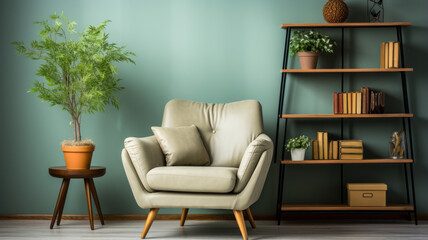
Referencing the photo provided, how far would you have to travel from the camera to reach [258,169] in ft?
10.5

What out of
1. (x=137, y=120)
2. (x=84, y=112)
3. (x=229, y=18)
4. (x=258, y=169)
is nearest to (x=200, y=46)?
(x=229, y=18)

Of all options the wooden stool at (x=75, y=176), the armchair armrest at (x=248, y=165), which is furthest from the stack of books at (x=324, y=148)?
the wooden stool at (x=75, y=176)

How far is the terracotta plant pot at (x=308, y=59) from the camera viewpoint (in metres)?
3.94

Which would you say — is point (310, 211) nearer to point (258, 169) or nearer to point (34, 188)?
point (258, 169)

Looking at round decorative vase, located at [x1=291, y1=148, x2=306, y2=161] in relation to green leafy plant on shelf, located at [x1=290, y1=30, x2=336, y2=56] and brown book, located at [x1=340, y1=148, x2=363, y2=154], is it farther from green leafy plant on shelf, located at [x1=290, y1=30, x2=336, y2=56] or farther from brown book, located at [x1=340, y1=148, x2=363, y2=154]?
green leafy plant on shelf, located at [x1=290, y1=30, x2=336, y2=56]

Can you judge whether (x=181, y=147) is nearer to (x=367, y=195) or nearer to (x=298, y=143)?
(x=298, y=143)

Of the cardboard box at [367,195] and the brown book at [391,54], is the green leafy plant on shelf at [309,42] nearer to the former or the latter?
the brown book at [391,54]

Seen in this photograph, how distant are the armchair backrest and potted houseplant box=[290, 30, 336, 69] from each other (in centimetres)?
55

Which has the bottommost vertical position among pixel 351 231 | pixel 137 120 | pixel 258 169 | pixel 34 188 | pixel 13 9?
pixel 351 231

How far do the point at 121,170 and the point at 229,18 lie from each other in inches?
64.0

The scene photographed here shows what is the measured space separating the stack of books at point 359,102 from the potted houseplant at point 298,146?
1.21ft

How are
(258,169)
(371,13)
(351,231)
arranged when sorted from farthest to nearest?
(371,13) → (351,231) → (258,169)

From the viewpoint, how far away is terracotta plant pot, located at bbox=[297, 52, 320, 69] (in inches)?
155

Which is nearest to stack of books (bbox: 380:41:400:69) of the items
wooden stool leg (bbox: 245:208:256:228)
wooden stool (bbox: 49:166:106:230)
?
wooden stool leg (bbox: 245:208:256:228)
